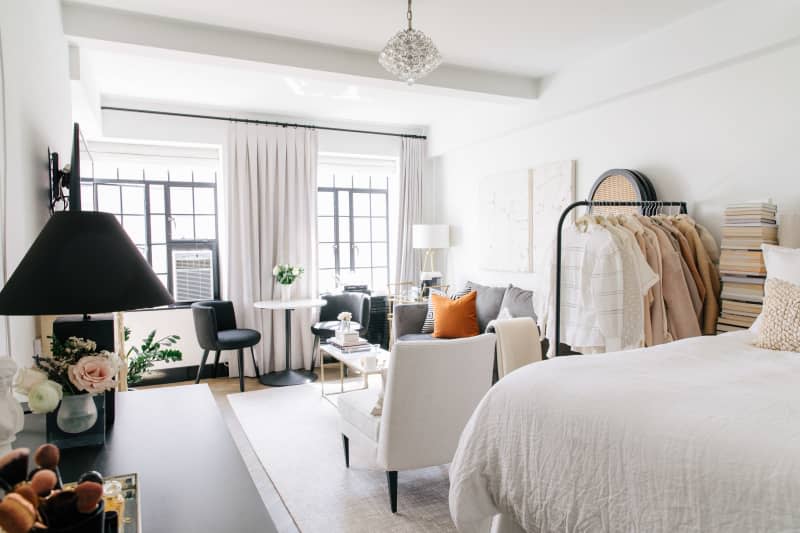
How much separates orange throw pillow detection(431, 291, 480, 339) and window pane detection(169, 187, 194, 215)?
9.48ft

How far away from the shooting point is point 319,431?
12.6ft

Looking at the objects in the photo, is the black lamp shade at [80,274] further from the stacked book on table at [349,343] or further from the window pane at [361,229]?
the window pane at [361,229]

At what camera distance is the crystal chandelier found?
9.27ft

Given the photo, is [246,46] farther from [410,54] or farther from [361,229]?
[361,229]

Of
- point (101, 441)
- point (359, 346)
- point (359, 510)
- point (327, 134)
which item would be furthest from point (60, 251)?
point (327, 134)

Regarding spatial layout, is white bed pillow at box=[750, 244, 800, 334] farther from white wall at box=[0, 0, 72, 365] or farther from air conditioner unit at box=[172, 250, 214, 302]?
air conditioner unit at box=[172, 250, 214, 302]

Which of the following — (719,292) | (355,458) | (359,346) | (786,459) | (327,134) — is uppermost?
(327,134)

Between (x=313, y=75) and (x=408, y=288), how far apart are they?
3103 millimetres

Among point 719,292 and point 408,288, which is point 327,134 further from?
point 719,292

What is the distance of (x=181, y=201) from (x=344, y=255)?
193 centimetres

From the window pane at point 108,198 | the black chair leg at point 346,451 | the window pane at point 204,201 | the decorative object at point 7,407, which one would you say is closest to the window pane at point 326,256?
the window pane at point 204,201

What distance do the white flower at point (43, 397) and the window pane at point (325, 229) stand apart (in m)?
5.12

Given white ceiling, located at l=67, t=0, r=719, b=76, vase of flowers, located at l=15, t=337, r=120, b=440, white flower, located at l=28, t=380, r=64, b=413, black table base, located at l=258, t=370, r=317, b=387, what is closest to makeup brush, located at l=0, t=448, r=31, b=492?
white flower, located at l=28, t=380, r=64, b=413

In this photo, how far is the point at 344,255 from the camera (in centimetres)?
635
